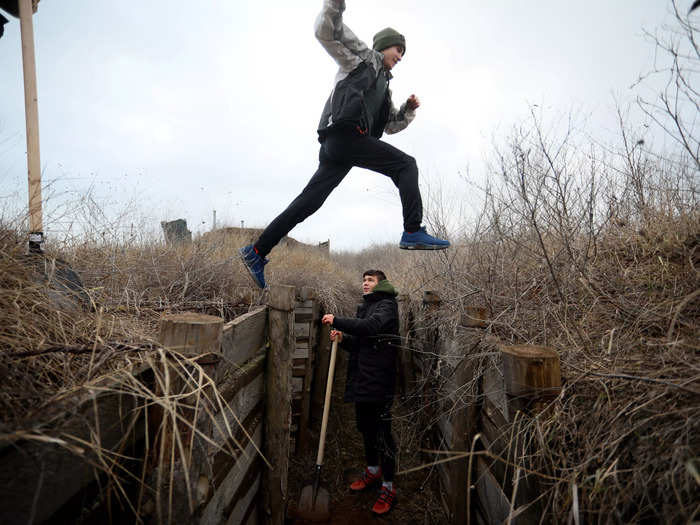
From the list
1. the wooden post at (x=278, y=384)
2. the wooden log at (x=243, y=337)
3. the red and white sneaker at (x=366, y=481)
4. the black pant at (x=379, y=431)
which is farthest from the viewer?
the red and white sneaker at (x=366, y=481)

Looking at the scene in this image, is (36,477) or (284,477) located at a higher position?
(36,477)

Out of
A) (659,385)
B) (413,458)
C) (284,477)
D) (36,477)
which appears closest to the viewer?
(36,477)

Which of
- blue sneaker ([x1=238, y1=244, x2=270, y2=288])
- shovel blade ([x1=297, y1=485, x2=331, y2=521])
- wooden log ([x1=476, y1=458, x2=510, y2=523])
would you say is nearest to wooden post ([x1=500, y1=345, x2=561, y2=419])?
wooden log ([x1=476, y1=458, x2=510, y2=523])

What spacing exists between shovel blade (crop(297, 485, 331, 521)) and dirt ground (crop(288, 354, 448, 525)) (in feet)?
0.28

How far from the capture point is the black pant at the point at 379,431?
3.96 metres

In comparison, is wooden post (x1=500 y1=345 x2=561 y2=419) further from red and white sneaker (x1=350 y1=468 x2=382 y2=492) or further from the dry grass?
red and white sneaker (x1=350 y1=468 x2=382 y2=492)

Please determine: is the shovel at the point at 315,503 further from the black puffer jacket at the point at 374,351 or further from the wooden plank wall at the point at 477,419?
the wooden plank wall at the point at 477,419

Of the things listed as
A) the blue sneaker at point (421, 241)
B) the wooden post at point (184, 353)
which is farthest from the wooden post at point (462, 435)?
the wooden post at point (184, 353)

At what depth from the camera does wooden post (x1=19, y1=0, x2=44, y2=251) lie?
7.59 feet

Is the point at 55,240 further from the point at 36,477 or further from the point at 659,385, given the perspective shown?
the point at 659,385

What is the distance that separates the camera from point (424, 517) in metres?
3.70

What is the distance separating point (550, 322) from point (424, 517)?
2.92m

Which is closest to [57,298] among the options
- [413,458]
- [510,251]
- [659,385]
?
[659,385]

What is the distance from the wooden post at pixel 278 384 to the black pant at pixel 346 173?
2.03 ft
